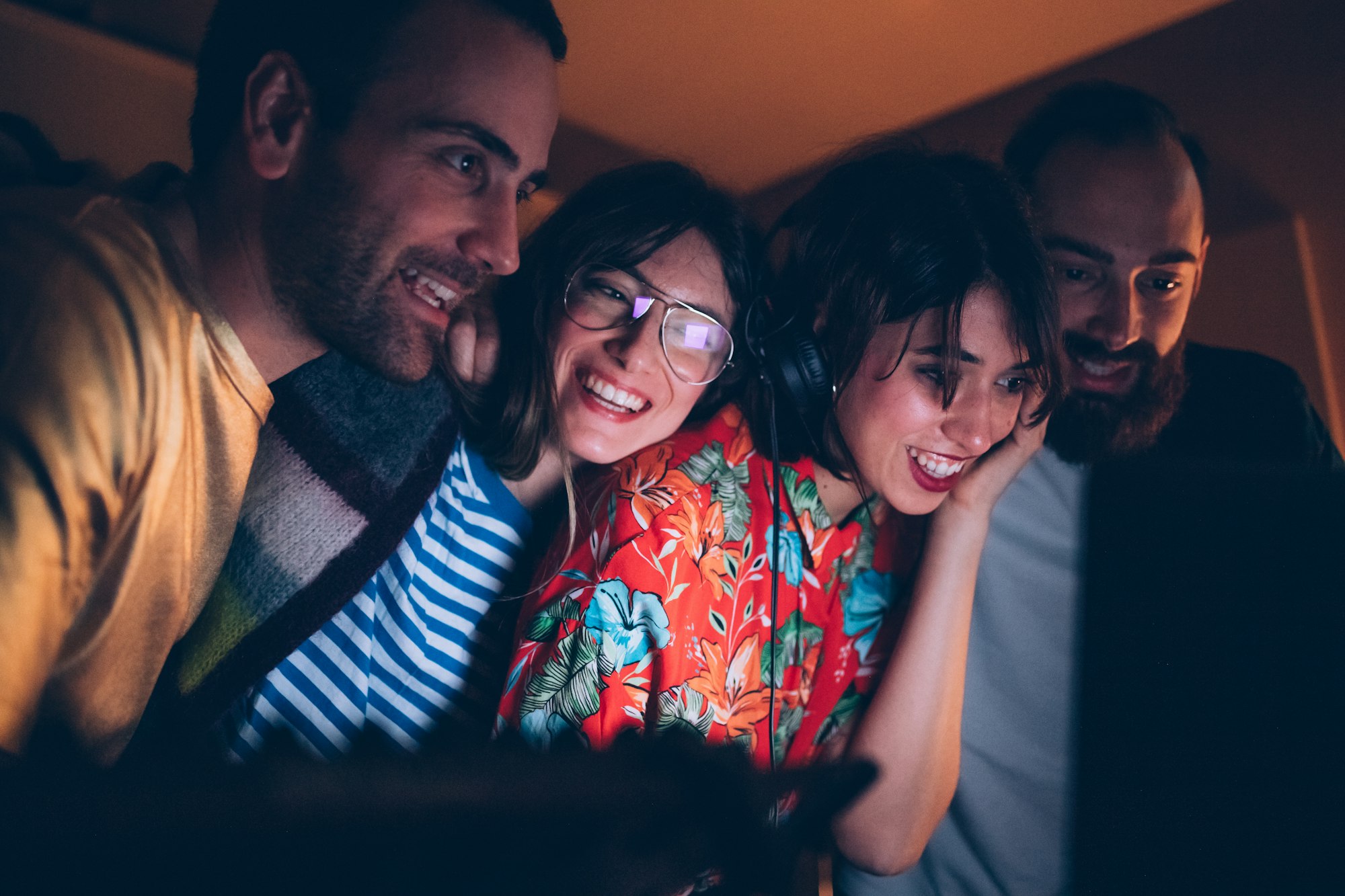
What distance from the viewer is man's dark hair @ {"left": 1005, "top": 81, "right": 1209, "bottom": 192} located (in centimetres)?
102

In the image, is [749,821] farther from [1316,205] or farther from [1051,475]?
[1316,205]

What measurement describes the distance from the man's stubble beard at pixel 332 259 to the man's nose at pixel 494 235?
0.07 meters

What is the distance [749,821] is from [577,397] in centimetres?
63

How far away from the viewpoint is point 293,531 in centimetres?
78

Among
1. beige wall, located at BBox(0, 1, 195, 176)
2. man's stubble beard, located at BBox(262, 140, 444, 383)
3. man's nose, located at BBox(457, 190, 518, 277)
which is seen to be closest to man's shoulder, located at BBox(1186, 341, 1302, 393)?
man's nose, located at BBox(457, 190, 518, 277)

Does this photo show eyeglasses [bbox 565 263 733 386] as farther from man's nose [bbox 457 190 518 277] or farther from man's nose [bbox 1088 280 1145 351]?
man's nose [bbox 1088 280 1145 351]

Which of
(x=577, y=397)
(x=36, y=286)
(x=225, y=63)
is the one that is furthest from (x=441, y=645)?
(x=225, y=63)

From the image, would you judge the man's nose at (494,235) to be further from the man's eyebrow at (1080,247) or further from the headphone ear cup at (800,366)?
the man's eyebrow at (1080,247)

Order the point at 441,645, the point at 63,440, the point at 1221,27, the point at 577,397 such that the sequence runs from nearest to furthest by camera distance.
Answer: the point at 63,440 → the point at 441,645 → the point at 577,397 → the point at 1221,27

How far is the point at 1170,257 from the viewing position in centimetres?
99

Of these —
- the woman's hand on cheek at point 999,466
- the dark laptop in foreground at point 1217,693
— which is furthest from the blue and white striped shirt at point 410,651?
the dark laptop in foreground at point 1217,693

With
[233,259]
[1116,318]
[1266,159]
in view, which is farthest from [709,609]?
[1266,159]

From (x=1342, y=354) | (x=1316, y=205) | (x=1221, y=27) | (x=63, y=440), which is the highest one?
(x=1221, y=27)

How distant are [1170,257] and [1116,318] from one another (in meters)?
0.11
